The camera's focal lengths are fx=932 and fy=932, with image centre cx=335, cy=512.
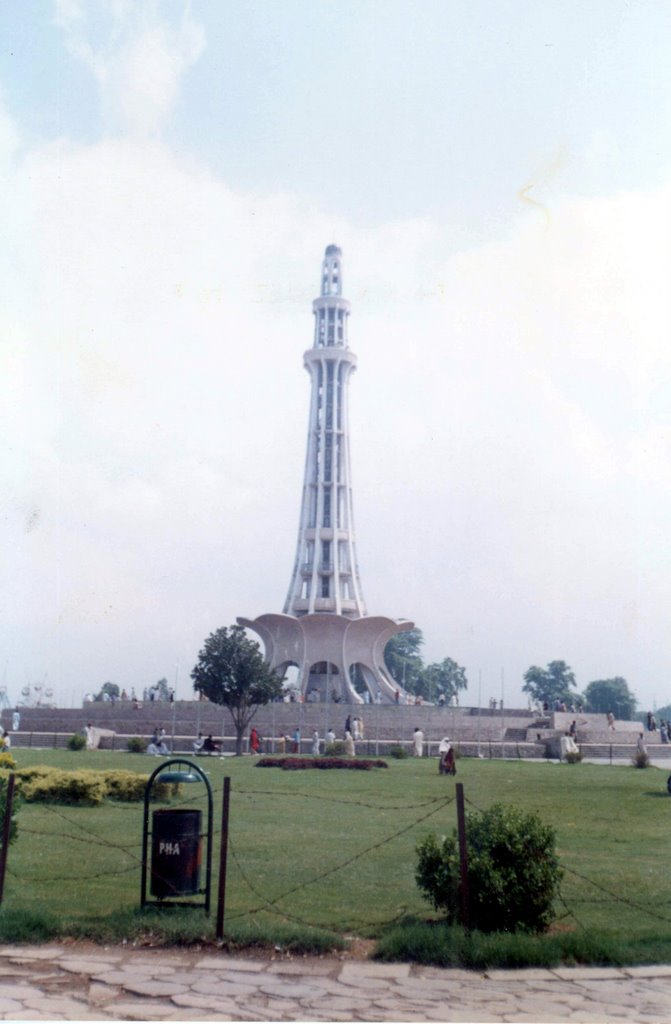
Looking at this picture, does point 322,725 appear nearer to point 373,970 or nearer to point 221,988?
point 373,970

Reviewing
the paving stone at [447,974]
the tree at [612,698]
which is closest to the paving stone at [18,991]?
the paving stone at [447,974]

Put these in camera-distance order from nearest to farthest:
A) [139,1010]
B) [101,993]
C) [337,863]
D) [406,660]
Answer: [139,1010], [101,993], [337,863], [406,660]

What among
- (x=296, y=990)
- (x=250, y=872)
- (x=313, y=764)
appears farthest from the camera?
(x=313, y=764)

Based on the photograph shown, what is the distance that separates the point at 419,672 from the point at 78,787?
178 feet

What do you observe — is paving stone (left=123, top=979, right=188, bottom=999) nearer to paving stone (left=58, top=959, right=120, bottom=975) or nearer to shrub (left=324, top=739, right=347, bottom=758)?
paving stone (left=58, top=959, right=120, bottom=975)

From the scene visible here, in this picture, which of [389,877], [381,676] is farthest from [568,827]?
[381,676]

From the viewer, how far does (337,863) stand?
316 inches

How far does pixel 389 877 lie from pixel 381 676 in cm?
3850

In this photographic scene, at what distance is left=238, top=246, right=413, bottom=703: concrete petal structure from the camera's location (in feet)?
149

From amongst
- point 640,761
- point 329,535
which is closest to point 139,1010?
point 640,761

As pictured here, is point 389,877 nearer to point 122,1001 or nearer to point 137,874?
point 137,874

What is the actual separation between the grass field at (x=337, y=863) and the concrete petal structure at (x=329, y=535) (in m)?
30.7

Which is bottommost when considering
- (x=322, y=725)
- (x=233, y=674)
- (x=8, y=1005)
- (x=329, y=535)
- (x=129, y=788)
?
(x=8, y=1005)

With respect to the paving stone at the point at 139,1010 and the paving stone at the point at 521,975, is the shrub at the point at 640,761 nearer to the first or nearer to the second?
the paving stone at the point at 521,975
